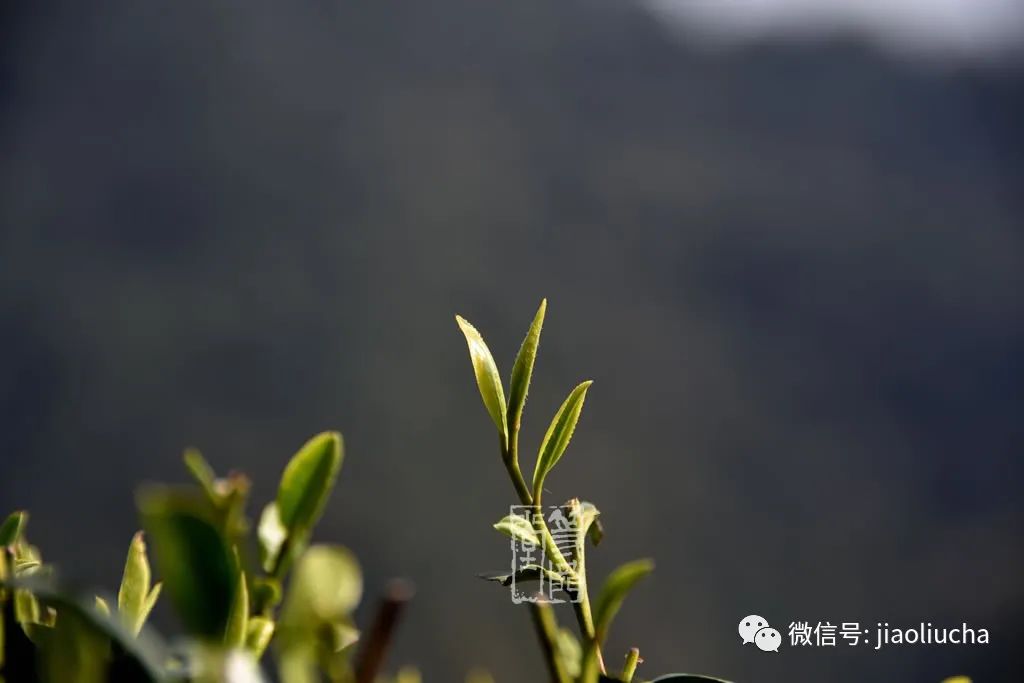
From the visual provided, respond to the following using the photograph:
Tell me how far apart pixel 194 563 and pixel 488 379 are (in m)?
0.08

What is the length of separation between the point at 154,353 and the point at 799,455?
1.72 meters

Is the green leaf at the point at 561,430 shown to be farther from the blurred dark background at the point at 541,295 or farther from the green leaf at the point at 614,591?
the blurred dark background at the point at 541,295

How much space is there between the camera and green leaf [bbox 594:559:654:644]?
0.46 ft

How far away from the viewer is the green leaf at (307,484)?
0.13m

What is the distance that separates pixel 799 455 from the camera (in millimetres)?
2562

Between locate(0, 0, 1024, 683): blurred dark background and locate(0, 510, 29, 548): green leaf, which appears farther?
locate(0, 0, 1024, 683): blurred dark background

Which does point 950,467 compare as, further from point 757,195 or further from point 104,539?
point 104,539

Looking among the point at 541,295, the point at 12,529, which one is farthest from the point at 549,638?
the point at 541,295

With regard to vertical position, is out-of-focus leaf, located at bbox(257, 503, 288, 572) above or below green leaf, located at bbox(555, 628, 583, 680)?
above

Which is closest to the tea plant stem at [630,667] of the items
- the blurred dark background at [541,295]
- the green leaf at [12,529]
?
the green leaf at [12,529]

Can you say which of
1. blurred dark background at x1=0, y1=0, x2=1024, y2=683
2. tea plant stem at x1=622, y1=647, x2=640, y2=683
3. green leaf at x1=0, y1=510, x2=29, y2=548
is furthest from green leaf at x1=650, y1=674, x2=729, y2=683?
blurred dark background at x1=0, y1=0, x2=1024, y2=683

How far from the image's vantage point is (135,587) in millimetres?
173

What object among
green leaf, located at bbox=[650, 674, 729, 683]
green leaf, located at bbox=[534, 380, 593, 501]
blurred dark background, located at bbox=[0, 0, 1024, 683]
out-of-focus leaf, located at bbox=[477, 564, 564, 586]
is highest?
blurred dark background, located at bbox=[0, 0, 1024, 683]

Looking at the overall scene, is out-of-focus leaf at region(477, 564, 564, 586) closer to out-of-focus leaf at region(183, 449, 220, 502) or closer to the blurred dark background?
out-of-focus leaf at region(183, 449, 220, 502)
